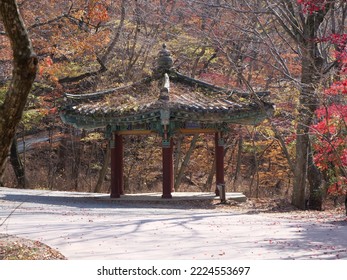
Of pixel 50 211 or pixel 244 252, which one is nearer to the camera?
pixel 244 252

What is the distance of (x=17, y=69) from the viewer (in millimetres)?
5645

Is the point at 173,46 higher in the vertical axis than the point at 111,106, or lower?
higher

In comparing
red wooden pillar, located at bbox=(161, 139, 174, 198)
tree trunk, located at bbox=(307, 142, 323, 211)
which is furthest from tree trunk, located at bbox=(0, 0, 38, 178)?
tree trunk, located at bbox=(307, 142, 323, 211)

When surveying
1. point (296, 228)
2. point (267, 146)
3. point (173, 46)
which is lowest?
point (296, 228)

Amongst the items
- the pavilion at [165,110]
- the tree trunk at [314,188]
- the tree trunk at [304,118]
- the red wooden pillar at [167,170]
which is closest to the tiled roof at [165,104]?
the pavilion at [165,110]

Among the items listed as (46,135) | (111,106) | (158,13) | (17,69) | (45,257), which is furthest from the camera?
(46,135)

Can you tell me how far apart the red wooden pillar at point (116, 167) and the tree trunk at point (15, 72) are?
11437 millimetres

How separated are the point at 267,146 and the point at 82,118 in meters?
10.6

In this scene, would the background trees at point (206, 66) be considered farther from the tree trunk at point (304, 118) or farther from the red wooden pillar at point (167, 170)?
the red wooden pillar at point (167, 170)

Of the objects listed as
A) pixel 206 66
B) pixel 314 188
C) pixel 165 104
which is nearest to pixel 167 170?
pixel 165 104

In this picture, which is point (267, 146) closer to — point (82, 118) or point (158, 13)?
point (158, 13)

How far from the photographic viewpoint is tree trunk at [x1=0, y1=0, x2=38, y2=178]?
18.4 ft

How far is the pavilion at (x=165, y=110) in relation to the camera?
15875 mm

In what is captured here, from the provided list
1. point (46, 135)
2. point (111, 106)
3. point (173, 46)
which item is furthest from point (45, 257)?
point (46, 135)
